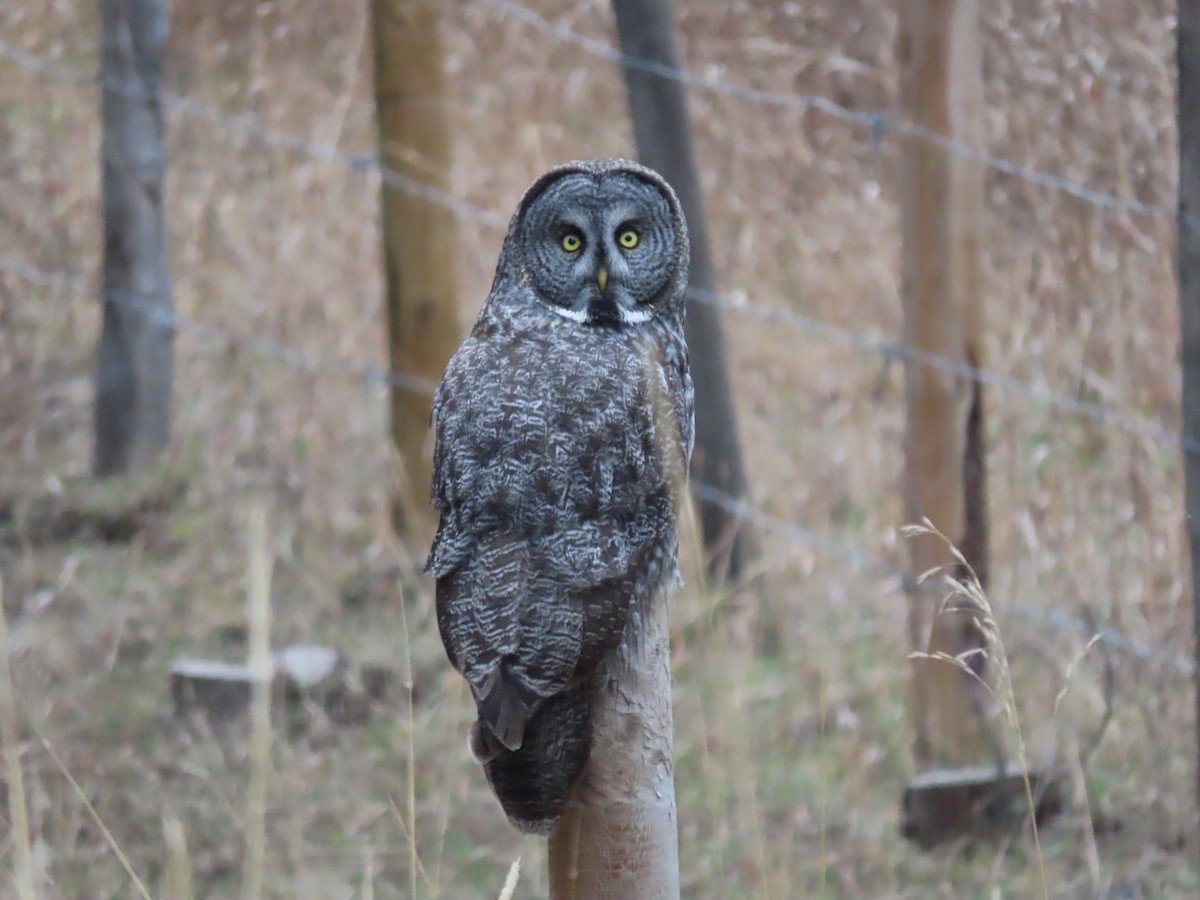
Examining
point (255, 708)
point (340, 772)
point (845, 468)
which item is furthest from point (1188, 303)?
point (845, 468)

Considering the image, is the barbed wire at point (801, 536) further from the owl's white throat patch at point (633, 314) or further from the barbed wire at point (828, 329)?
the owl's white throat patch at point (633, 314)

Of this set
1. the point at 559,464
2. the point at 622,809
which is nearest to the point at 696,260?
the point at 559,464

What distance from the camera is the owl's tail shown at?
156cm

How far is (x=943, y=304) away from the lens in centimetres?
288

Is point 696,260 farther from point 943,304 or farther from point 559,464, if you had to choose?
point 559,464

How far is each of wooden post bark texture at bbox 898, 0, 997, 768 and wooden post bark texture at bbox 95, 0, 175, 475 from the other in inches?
98.9

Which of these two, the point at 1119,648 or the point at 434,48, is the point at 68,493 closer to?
the point at 434,48

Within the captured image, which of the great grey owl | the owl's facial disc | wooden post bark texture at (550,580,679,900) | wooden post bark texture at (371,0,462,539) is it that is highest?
wooden post bark texture at (371,0,462,539)

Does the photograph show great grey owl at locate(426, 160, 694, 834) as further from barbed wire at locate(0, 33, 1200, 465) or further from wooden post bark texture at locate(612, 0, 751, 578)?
wooden post bark texture at locate(612, 0, 751, 578)

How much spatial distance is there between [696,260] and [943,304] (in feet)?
3.05

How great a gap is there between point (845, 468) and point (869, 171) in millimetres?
1882

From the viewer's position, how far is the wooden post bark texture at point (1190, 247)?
2.45m

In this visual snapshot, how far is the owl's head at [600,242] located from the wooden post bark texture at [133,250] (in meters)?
2.87

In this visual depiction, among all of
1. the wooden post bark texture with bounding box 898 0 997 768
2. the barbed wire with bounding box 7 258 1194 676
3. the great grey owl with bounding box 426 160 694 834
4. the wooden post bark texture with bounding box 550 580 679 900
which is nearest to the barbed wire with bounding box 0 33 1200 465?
the wooden post bark texture with bounding box 898 0 997 768
